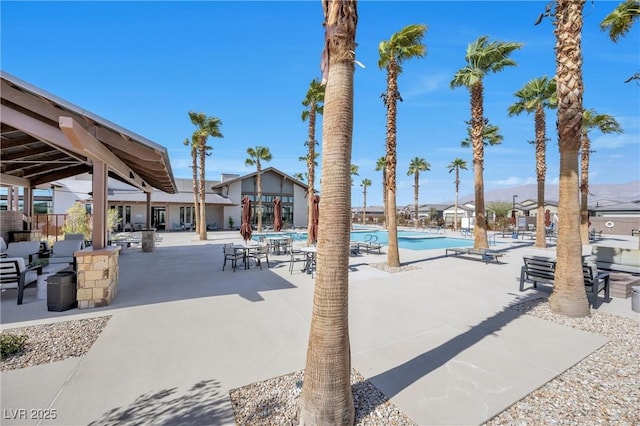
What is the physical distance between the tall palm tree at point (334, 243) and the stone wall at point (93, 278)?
5.64 meters

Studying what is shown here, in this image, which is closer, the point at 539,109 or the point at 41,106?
the point at 41,106

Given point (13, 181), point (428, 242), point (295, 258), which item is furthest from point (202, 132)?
point (428, 242)

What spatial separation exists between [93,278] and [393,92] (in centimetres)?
1046

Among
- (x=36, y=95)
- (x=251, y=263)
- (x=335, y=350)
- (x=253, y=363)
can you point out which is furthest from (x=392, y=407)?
(x=251, y=263)

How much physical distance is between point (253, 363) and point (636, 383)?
4.70 meters

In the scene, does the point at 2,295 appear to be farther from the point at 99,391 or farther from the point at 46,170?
the point at 46,170

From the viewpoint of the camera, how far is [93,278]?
5.92m

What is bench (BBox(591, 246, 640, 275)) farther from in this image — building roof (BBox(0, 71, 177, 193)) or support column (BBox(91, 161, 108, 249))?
support column (BBox(91, 161, 108, 249))

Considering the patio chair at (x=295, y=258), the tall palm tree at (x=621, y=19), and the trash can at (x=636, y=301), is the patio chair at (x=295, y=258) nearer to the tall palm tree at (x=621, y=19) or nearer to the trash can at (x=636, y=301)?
the trash can at (x=636, y=301)

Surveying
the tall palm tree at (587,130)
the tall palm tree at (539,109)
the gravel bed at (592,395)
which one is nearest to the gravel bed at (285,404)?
the gravel bed at (592,395)

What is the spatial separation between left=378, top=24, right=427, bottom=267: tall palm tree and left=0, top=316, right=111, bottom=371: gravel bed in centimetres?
825

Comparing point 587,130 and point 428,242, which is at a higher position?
point 587,130

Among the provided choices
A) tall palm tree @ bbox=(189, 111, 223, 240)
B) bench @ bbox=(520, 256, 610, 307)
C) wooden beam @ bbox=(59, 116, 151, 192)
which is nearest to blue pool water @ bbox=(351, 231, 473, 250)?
bench @ bbox=(520, 256, 610, 307)

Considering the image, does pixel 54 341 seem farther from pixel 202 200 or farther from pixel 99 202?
pixel 202 200
